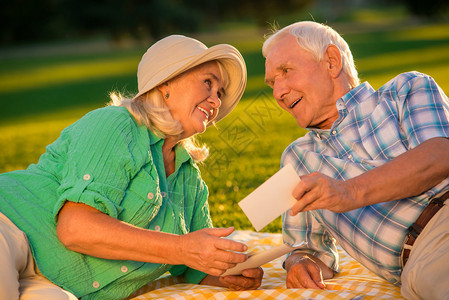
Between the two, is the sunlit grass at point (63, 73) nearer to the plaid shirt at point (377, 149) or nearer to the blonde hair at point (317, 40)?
the blonde hair at point (317, 40)

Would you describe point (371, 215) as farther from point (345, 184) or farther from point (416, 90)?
point (416, 90)

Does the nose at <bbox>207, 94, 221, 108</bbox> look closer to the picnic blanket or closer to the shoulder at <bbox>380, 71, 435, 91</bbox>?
the shoulder at <bbox>380, 71, 435, 91</bbox>

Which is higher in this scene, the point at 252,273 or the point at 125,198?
the point at 125,198

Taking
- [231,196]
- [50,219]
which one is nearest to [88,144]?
[50,219]

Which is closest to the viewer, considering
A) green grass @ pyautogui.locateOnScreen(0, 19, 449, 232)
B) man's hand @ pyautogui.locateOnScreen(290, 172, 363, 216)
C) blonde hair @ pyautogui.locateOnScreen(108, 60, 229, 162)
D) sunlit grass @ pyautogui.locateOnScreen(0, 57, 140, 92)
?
man's hand @ pyautogui.locateOnScreen(290, 172, 363, 216)

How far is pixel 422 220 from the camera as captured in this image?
3.11 meters

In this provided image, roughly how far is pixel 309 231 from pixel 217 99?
1024 millimetres

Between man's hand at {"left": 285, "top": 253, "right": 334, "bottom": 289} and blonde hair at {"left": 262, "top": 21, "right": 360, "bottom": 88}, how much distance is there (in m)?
1.16

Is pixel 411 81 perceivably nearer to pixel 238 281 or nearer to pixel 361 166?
pixel 361 166

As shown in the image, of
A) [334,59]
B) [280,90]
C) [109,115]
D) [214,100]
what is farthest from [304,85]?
[109,115]

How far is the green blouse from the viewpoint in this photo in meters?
3.11

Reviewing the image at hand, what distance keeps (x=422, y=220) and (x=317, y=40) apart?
132 centimetres

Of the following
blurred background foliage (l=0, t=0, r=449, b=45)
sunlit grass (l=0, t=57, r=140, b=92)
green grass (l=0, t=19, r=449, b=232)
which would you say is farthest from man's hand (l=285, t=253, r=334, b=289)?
blurred background foliage (l=0, t=0, r=449, b=45)

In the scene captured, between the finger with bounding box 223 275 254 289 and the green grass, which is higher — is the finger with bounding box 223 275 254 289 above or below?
below
